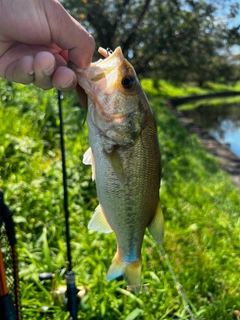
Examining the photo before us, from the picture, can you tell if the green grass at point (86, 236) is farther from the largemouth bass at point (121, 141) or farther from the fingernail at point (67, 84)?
the fingernail at point (67, 84)

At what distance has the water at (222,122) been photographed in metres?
18.8

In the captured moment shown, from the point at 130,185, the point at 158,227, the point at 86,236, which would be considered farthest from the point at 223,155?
the point at 130,185

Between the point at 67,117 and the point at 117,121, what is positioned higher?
the point at 117,121

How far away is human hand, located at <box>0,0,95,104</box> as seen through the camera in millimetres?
1751

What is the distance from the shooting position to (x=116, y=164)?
1.77 meters

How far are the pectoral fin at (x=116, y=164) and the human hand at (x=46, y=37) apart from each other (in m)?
0.37

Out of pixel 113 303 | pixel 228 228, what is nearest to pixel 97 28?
pixel 228 228

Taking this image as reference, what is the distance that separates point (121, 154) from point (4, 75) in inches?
33.7

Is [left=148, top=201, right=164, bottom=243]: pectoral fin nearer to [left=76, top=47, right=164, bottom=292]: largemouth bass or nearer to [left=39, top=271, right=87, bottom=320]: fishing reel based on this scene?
[left=76, top=47, right=164, bottom=292]: largemouth bass

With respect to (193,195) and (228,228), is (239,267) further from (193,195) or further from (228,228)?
(193,195)

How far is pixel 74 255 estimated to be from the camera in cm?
366

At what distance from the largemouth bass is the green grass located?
4.90 feet

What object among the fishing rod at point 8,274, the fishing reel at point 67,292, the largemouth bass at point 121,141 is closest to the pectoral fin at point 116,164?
the largemouth bass at point 121,141

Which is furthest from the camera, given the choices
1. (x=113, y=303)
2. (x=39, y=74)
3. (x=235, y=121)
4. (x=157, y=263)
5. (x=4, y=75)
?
(x=235, y=121)
